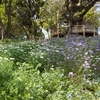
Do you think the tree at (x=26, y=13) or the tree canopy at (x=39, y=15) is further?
the tree at (x=26, y=13)

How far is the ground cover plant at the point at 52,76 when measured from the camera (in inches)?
131

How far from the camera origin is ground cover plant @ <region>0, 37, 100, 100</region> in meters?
3.33

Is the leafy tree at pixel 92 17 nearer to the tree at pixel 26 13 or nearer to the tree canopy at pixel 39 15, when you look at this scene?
the tree canopy at pixel 39 15

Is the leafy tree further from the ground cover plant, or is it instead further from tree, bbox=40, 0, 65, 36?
the ground cover plant

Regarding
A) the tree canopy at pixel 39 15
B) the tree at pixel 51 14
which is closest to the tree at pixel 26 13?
the tree canopy at pixel 39 15

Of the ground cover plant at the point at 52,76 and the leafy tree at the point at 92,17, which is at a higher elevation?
the ground cover plant at the point at 52,76

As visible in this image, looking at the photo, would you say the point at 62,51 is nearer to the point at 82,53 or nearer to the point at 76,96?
the point at 82,53

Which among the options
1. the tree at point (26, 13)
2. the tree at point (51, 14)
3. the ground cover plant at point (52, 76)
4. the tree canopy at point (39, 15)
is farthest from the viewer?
the tree at point (51, 14)

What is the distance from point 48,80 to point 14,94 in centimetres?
80

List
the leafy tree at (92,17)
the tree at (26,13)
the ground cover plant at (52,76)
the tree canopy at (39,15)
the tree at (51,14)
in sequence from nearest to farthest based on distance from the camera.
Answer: the ground cover plant at (52,76) → the tree canopy at (39,15) → the tree at (26,13) → the tree at (51,14) → the leafy tree at (92,17)

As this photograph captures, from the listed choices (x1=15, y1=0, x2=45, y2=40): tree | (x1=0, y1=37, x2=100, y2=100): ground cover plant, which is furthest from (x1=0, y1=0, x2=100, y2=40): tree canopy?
(x1=0, y1=37, x2=100, y2=100): ground cover plant

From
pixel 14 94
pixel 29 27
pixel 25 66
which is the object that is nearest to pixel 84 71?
pixel 25 66

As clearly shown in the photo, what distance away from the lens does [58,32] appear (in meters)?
40.9

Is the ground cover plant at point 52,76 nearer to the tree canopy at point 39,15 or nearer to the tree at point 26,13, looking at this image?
the tree canopy at point 39,15
